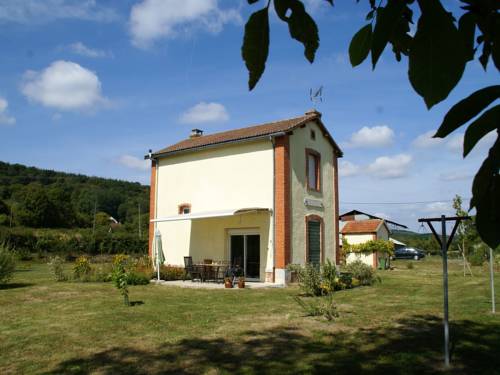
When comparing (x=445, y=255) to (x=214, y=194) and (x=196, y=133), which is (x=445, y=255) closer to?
(x=214, y=194)

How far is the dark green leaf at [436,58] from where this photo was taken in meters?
0.73

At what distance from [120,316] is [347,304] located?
590cm

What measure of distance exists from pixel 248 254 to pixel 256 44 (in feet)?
61.2

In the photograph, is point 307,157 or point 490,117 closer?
point 490,117

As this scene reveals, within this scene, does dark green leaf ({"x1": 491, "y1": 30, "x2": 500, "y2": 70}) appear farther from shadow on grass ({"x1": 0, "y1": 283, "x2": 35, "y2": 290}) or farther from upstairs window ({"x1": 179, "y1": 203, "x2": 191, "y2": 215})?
upstairs window ({"x1": 179, "y1": 203, "x2": 191, "y2": 215})

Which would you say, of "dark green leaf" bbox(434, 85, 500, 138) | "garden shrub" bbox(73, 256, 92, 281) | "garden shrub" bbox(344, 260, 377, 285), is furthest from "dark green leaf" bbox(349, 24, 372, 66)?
"garden shrub" bbox(73, 256, 92, 281)

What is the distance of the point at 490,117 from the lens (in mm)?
831

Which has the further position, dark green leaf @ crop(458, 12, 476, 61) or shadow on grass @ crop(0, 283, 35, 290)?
shadow on grass @ crop(0, 283, 35, 290)

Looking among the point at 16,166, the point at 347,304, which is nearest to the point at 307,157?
the point at 347,304

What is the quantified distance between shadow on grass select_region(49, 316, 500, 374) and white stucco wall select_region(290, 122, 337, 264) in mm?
10863

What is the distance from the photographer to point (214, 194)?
68.1ft

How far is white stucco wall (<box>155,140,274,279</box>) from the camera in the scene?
19.0m

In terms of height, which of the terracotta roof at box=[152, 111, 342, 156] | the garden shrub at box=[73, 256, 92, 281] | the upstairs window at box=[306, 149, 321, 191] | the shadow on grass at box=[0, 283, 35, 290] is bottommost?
the shadow on grass at box=[0, 283, 35, 290]

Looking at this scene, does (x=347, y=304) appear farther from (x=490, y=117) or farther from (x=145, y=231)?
(x=145, y=231)
